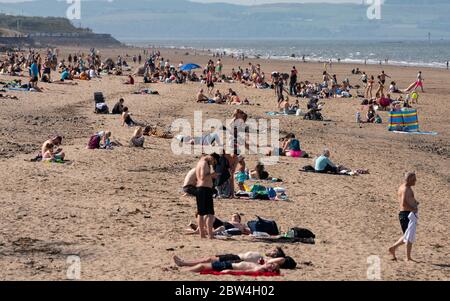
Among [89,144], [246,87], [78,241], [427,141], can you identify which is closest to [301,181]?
[89,144]

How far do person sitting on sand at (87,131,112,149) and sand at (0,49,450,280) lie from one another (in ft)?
1.20

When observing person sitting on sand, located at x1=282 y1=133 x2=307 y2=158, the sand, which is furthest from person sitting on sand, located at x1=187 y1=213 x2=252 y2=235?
person sitting on sand, located at x1=282 y1=133 x2=307 y2=158

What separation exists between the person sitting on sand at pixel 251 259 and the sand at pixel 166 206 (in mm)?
171

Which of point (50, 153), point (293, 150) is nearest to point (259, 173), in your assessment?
point (293, 150)

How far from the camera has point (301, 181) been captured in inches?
717

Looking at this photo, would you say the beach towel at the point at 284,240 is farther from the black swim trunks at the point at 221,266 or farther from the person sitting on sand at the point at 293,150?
the person sitting on sand at the point at 293,150

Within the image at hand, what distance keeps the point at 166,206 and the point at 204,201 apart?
7.93ft

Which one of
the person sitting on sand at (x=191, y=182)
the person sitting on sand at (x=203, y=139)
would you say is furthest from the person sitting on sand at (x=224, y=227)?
the person sitting on sand at (x=203, y=139)

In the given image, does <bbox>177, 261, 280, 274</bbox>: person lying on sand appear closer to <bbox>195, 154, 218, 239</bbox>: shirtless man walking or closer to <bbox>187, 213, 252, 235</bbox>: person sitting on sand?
<bbox>195, 154, 218, 239</bbox>: shirtless man walking

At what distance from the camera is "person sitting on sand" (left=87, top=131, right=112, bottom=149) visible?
66.8ft

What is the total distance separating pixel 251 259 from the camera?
11062 mm

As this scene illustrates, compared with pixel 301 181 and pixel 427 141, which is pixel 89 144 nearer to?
pixel 301 181

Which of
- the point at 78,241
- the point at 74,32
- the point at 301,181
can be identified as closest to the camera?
the point at 78,241
